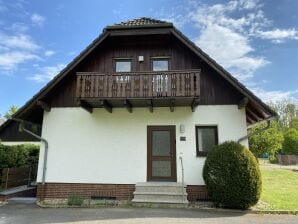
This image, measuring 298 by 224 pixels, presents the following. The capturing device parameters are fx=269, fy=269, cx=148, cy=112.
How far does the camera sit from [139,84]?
1022cm

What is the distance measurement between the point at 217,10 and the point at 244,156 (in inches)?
284

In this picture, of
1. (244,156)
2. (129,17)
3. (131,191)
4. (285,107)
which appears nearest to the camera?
(244,156)

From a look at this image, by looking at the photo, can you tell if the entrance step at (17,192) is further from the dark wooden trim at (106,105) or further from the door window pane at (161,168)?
the door window pane at (161,168)

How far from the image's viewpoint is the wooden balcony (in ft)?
32.7

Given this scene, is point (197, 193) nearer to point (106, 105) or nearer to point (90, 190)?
point (90, 190)

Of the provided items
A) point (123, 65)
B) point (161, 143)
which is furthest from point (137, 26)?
point (161, 143)

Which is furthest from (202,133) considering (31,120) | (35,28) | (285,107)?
(285,107)

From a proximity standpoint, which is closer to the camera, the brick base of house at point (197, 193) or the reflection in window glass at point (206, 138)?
the brick base of house at point (197, 193)

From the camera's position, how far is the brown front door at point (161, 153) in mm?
10812

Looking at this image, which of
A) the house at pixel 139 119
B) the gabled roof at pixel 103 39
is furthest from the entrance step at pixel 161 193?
the gabled roof at pixel 103 39

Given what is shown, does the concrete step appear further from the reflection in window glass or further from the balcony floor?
the reflection in window glass

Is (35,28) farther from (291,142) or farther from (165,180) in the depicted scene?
(291,142)

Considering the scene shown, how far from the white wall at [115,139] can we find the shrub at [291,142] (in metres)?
31.8

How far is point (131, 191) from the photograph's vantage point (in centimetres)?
1058
